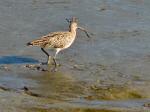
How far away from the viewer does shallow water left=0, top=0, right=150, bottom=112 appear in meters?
11.5

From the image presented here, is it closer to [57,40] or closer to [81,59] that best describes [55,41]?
[57,40]

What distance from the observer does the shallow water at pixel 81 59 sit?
1151 cm

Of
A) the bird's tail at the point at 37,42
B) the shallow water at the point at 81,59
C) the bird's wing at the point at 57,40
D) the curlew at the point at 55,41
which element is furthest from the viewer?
the bird's wing at the point at 57,40

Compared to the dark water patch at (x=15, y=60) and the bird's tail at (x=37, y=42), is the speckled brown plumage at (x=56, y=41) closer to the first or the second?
the bird's tail at (x=37, y=42)

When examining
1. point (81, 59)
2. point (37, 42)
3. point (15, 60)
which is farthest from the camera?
point (81, 59)

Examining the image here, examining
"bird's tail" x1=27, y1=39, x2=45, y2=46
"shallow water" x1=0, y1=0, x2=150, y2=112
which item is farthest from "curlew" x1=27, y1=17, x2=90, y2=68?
"shallow water" x1=0, y1=0, x2=150, y2=112

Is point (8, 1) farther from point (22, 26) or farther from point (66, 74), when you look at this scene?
point (66, 74)

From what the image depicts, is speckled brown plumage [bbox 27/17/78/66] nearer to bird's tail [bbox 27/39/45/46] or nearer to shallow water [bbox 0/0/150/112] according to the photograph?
bird's tail [bbox 27/39/45/46]

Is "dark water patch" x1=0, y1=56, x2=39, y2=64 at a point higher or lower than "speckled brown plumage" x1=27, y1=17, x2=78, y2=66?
lower

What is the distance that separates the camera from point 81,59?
14938 mm

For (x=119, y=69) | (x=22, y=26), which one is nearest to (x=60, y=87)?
(x=119, y=69)

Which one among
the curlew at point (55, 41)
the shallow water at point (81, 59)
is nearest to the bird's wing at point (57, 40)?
the curlew at point (55, 41)

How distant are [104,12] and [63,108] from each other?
8.00m

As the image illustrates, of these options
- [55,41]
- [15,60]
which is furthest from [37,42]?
[15,60]
